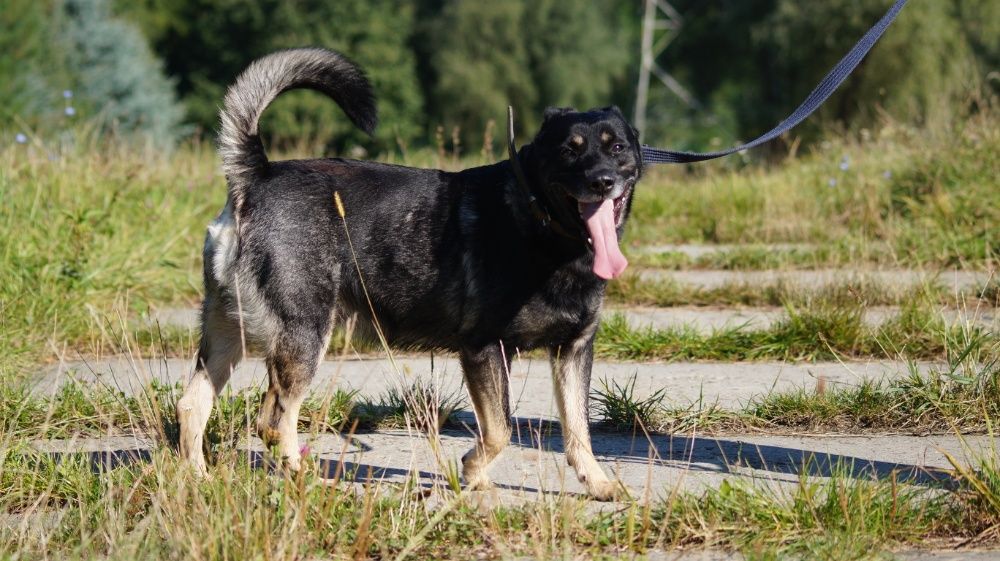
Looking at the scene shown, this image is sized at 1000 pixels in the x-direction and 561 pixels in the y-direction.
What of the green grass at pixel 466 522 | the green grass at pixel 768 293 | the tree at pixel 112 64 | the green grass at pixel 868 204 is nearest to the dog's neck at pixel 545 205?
the green grass at pixel 466 522

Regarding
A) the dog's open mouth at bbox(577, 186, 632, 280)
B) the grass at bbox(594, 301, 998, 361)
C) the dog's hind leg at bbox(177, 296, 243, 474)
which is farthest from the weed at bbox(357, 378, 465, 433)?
the grass at bbox(594, 301, 998, 361)

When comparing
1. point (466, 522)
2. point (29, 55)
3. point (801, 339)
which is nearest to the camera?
point (466, 522)

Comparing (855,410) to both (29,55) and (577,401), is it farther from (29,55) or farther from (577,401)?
(29,55)

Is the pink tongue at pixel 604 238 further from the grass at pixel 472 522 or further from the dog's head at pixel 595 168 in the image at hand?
the grass at pixel 472 522

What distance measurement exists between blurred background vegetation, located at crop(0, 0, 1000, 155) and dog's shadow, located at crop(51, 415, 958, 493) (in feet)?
69.9

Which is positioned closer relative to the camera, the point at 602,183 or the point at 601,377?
the point at 602,183

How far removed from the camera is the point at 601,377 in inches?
200

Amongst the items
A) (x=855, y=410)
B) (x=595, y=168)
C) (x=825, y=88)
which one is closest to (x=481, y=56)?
(x=825, y=88)

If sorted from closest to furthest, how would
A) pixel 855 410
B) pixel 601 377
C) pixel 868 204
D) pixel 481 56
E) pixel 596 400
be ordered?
1. pixel 855 410
2. pixel 596 400
3. pixel 601 377
4. pixel 868 204
5. pixel 481 56

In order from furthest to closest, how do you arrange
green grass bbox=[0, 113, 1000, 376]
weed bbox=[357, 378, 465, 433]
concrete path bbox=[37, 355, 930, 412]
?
1. green grass bbox=[0, 113, 1000, 376]
2. concrete path bbox=[37, 355, 930, 412]
3. weed bbox=[357, 378, 465, 433]

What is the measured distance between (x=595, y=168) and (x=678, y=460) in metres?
1.15

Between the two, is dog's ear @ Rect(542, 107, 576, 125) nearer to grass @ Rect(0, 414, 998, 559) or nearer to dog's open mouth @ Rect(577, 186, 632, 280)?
dog's open mouth @ Rect(577, 186, 632, 280)

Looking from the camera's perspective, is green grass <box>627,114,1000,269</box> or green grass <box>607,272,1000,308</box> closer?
green grass <box>607,272,1000,308</box>

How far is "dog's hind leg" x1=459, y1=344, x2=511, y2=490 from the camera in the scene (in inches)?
143
